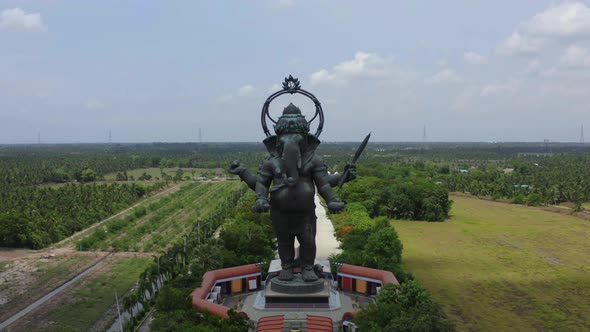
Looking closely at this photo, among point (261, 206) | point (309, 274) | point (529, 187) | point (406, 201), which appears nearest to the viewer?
point (261, 206)

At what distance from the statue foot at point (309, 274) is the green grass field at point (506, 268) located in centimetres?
730

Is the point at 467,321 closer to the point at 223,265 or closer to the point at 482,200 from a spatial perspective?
the point at 223,265

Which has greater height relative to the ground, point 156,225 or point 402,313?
point 402,313

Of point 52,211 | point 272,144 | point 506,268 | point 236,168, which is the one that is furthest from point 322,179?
point 52,211

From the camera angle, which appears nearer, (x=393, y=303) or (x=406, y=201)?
(x=393, y=303)

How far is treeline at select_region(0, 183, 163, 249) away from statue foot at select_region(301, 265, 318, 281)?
89.2 ft

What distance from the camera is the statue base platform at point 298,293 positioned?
47.7 feet

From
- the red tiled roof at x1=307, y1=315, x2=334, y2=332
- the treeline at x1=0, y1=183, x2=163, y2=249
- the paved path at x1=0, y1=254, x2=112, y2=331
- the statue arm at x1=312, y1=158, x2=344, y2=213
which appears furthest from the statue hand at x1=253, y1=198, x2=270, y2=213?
the treeline at x1=0, y1=183, x2=163, y2=249

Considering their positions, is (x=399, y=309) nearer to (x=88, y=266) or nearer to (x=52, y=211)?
(x=88, y=266)

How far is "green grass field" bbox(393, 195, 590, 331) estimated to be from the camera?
19500 mm

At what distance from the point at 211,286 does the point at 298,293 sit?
13.4 ft

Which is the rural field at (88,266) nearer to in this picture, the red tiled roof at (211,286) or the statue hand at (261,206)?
the red tiled roof at (211,286)

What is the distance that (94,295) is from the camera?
908 inches

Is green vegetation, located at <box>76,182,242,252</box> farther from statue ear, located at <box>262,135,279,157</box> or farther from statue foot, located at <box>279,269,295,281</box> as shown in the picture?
statue ear, located at <box>262,135,279,157</box>
